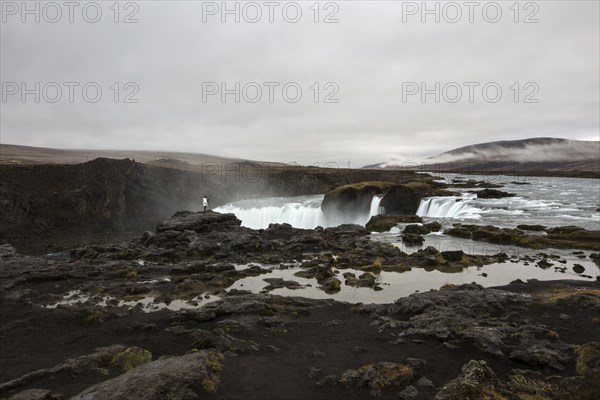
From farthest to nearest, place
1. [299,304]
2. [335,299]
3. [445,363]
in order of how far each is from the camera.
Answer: [335,299] → [299,304] → [445,363]

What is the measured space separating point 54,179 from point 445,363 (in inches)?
2507

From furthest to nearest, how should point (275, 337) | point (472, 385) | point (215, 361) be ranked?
point (275, 337) → point (215, 361) → point (472, 385)

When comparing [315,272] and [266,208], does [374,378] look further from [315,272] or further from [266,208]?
[266,208]

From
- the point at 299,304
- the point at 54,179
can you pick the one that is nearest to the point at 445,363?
the point at 299,304

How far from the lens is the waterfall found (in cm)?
5903

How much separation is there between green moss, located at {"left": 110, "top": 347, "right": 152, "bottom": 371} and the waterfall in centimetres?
5316

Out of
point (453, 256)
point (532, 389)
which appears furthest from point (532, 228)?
point (532, 389)

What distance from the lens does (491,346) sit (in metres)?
15.4

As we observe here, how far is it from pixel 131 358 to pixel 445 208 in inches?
2175

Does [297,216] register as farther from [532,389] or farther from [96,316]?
[532,389]

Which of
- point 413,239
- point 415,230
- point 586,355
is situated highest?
point 415,230

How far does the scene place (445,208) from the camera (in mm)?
60250

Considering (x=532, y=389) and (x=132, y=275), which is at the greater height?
(x=132, y=275)

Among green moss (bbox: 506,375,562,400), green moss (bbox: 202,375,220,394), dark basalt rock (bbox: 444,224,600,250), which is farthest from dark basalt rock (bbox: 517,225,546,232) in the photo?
green moss (bbox: 202,375,220,394)
